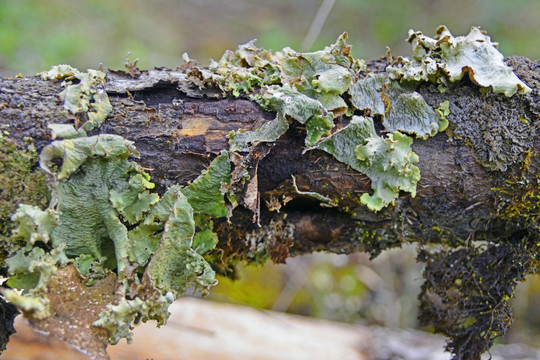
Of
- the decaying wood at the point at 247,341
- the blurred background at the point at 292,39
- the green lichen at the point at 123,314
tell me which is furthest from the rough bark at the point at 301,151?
the blurred background at the point at 292,39

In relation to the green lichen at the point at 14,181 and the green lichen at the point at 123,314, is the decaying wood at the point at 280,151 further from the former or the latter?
the green lichen at the point at 123,314

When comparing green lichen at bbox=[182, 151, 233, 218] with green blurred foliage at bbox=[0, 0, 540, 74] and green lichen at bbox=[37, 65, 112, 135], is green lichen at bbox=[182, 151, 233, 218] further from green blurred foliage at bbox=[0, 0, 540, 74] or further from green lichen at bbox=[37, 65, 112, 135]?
Answer: green blurred foliage at bbox=[0, 0, 540, 74]

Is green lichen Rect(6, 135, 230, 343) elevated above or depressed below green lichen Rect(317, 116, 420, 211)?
below

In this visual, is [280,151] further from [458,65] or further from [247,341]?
[247,341]

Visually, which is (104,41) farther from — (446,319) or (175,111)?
(446,319)

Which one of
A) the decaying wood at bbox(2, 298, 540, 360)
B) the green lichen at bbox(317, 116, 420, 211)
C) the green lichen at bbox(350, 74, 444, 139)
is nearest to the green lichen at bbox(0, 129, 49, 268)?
the green lichen at bbox(317, 116, 420, 211)

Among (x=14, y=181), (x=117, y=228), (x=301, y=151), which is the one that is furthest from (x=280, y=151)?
(x=14, y=181)
